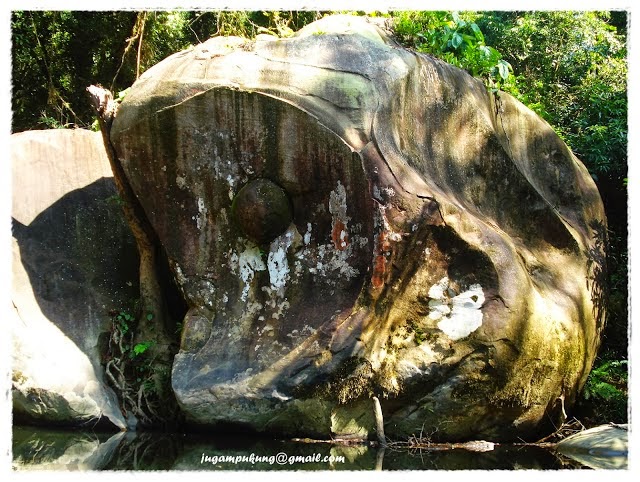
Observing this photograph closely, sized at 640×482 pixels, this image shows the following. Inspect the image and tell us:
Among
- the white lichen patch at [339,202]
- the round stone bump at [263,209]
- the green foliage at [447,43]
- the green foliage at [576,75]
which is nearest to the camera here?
the white lichen patch at [339,202]

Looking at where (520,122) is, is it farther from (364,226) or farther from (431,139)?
(364,226)

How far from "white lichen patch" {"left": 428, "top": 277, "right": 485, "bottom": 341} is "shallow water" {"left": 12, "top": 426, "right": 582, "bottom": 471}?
0.92 m

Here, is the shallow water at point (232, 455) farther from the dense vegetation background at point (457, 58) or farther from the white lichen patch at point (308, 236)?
the dense vegetation background at point (457, 58)

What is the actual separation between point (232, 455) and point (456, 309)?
2.00m

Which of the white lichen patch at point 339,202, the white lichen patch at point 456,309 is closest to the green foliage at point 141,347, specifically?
the white lichen patch at point 339,202

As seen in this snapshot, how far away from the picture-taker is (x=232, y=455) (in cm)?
486

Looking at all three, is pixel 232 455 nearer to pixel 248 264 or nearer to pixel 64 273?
pixel 248 264

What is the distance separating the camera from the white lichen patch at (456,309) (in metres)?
5.30

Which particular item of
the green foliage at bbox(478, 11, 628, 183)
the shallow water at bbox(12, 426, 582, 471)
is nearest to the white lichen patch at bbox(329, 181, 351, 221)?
the shallow water at bbox(12, 426, 582, 471)

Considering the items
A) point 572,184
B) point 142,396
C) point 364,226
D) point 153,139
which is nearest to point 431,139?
point 364,226

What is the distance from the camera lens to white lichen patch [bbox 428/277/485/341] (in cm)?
530

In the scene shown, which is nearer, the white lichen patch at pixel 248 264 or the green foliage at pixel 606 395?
the white lichen patch at pixel 248 264

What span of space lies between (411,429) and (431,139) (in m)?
2.60

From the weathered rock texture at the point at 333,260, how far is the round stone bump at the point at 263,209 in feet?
0.06
